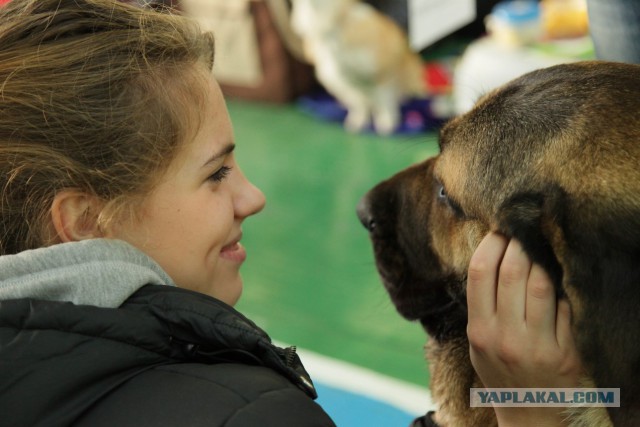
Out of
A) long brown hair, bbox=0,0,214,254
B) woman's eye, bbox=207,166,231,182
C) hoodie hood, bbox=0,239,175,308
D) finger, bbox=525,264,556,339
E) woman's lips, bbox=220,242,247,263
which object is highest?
long brown hair, bbox=0,0,214,254

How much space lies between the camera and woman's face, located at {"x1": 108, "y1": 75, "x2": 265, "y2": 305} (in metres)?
1.48

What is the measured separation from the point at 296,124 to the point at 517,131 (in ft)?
13.0

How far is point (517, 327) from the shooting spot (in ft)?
4.49

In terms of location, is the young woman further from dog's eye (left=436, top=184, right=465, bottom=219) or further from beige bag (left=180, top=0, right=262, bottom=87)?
beige bag (left=180, top=0, right=262, bottom=87)

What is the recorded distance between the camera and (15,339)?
115 centimetres

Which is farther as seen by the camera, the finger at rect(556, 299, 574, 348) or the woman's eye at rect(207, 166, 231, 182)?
the woman's eye at rect(207, 166, 231, 182)

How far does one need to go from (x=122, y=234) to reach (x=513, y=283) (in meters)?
0.68

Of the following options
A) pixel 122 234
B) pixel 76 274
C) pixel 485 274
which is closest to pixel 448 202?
pixel 485 274

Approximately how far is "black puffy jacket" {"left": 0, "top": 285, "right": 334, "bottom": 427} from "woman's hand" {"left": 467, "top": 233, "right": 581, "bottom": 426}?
35 centimetres

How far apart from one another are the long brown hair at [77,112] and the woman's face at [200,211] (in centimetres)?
4

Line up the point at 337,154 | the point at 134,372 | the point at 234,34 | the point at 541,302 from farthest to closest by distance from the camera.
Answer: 1. the point at 234,34
2. the point at 337,154
3. the point at 541,302
4. the point at 134,372

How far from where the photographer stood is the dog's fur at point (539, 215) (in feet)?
3.92

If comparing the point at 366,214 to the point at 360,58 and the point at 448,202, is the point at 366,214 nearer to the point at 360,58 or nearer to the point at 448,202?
the point at 448,202

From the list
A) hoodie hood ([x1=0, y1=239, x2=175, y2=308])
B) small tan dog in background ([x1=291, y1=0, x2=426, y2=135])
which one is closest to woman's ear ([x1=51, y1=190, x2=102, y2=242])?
hoodie hood ([x1=0, y1=239, x2=175, y2=308])
